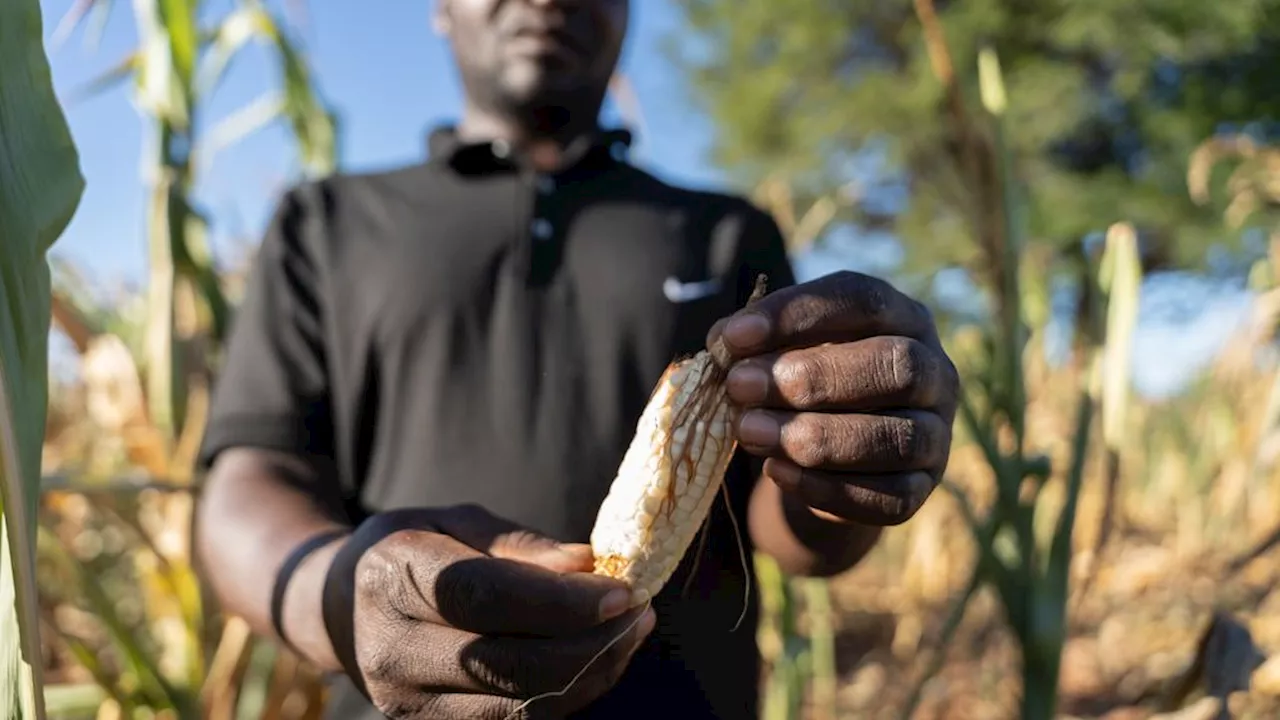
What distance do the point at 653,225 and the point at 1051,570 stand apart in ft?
1.37

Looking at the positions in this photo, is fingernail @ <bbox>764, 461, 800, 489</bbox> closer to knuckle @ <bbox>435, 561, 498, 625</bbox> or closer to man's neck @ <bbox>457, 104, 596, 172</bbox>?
knuckle @ <bbox>435, 561, 498, 625</bbox>

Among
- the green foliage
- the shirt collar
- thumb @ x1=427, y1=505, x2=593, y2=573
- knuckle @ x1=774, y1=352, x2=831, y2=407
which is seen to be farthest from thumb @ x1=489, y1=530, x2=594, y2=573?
the green foliage

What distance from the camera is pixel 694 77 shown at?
22.8ft

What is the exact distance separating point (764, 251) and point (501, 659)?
38 centimetres

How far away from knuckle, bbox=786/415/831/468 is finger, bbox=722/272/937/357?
0.09 ft

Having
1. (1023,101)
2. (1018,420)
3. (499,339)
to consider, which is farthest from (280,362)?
(1023,101)

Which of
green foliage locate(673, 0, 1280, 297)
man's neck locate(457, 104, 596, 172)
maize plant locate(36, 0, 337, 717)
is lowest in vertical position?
maize plant locate(36, 0, 337, 717)

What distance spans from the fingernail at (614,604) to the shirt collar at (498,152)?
0.43 metres

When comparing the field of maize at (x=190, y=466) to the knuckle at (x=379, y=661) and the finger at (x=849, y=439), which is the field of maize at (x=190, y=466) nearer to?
the knuckle at (x=379, y=661)

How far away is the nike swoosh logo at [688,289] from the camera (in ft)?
1.83

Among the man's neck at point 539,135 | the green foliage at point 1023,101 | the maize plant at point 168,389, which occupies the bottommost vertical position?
the maize plant at point 168,389

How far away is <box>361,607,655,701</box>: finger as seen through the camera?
32 cm

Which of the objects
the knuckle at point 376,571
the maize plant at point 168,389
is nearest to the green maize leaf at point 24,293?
the knuckle at point 376,571

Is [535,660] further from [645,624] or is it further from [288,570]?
[288,570]
